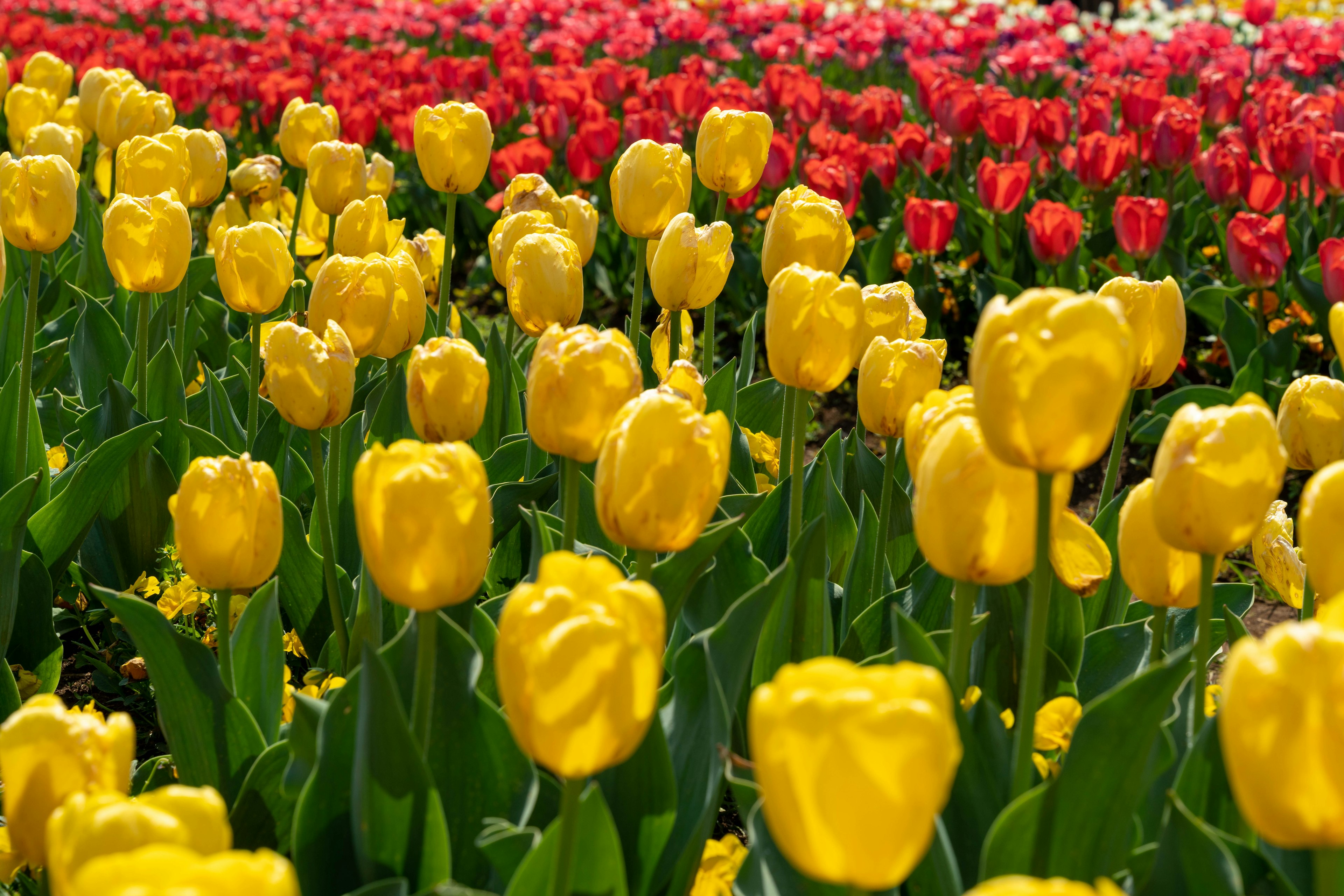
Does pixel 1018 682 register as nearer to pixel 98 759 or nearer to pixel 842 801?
pixel 842 801

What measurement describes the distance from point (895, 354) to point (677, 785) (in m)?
0.67

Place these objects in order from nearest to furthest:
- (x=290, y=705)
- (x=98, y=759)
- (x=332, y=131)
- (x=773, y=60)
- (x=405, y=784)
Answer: (x=98, y=759) < (x=405, y=784) < (x=290, y=705) < (x=332, y=131) < (x=773, y=60)

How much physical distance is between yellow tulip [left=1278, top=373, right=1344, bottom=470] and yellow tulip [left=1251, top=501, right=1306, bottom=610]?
123 mm

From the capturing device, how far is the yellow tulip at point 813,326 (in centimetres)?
161

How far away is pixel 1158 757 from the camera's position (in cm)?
136

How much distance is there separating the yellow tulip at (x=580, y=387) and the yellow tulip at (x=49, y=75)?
3.21 metres

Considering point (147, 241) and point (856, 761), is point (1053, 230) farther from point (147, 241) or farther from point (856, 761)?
point (856, 761)

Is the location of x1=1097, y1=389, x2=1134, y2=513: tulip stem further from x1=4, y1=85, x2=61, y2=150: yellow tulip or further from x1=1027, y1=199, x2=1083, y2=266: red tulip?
x1=4, y1=85, x2=61, y2=150: yellow tulip

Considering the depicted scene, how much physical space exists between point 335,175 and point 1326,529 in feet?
7.17

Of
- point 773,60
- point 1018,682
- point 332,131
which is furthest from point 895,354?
point 773,60

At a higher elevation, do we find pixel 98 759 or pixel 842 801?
pixel 842 801

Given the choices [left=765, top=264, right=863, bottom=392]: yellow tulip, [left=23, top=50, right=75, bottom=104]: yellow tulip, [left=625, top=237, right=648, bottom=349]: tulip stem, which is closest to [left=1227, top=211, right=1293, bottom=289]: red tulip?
[left=625, top=237, right=648, bottom=349]: tulip stem

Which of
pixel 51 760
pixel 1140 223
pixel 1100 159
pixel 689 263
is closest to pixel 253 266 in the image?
pixel 689 263

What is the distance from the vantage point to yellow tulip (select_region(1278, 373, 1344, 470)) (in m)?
1.73
